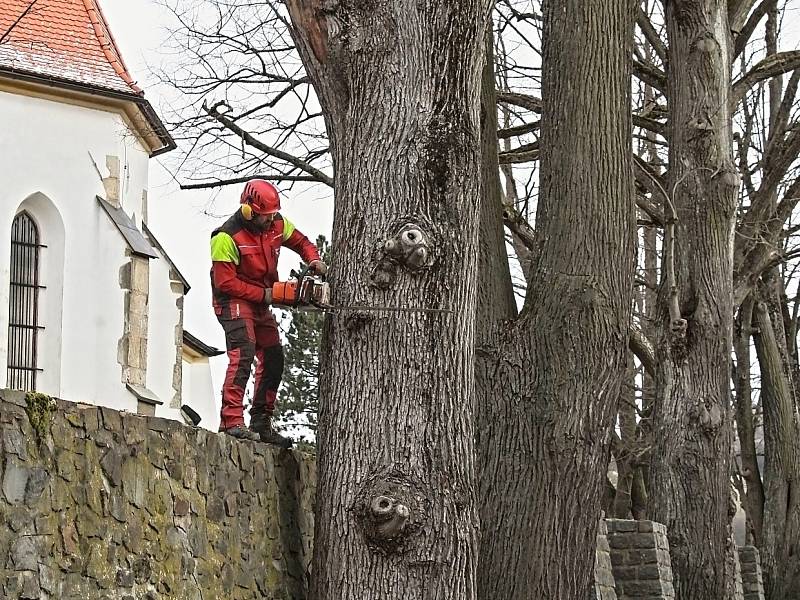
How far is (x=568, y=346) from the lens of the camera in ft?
23.4

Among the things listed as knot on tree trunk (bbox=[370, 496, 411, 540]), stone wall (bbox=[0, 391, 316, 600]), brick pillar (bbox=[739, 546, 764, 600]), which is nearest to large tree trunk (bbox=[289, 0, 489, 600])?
knot on tree trunk (bbox=[370, 496, 411, 540])

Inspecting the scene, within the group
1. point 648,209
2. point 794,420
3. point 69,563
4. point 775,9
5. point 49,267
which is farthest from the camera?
point 49,267

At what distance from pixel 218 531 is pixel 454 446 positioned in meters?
1.25

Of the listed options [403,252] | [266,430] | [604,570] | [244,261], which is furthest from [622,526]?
[403,252]

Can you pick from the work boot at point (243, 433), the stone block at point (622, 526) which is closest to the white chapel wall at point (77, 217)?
the stone block at point (622, 526)

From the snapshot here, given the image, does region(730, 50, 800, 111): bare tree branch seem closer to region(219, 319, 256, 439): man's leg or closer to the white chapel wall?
region(219, 319, 256, 439): man's leg

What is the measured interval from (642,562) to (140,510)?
22.4ft

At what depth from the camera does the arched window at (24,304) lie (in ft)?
65.5

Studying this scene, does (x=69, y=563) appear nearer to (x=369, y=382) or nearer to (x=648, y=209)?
A: (x=369, y=382)

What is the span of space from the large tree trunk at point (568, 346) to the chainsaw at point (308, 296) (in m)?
1.35

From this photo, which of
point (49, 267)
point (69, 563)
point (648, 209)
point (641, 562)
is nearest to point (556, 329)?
point (69, 563)

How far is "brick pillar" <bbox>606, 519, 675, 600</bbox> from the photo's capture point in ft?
36.2

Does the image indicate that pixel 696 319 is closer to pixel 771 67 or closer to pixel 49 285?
pixel 771 67

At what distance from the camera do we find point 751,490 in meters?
18.8
